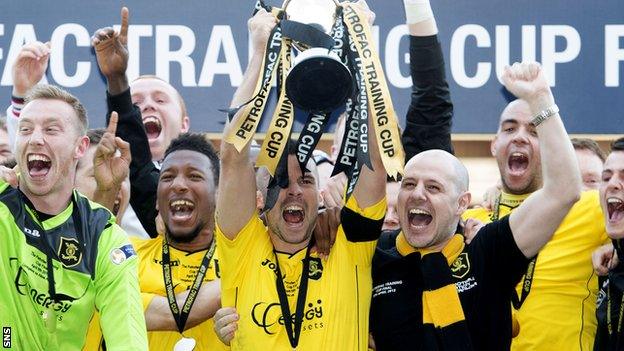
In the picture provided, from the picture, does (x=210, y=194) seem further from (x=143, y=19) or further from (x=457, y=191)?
(x=143, y=19)

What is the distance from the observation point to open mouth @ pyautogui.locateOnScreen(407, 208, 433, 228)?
538 cm

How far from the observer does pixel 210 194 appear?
19.0ft

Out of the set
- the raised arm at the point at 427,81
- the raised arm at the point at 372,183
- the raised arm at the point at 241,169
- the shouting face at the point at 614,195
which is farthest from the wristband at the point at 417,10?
the shouting face at the point at 614,195

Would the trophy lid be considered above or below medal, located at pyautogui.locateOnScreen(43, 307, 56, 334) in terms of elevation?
above

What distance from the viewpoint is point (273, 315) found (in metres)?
5.20

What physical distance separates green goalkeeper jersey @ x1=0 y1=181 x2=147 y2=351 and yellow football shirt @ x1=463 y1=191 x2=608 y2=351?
1.76 metres

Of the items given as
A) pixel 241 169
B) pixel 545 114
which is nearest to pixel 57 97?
pixel 241 169

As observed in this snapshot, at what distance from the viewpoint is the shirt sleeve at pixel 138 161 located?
607 cm

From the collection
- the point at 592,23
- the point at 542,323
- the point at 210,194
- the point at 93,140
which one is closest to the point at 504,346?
the point at 542,323

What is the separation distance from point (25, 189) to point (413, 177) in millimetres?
1549

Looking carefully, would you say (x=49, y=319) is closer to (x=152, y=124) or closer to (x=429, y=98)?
(x=429, y=98)

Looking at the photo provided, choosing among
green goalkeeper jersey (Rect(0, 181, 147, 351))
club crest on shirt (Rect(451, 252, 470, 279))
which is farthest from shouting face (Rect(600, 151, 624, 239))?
green goalkeeper jersey (Rect(0, 181, 147, 351))

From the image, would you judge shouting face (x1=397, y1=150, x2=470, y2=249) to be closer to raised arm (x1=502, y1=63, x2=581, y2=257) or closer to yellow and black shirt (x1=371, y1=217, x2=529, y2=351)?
yellow and black shirt (x1=371, y1=217, x2=529, y2=351)

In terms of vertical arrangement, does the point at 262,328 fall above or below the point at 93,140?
below
